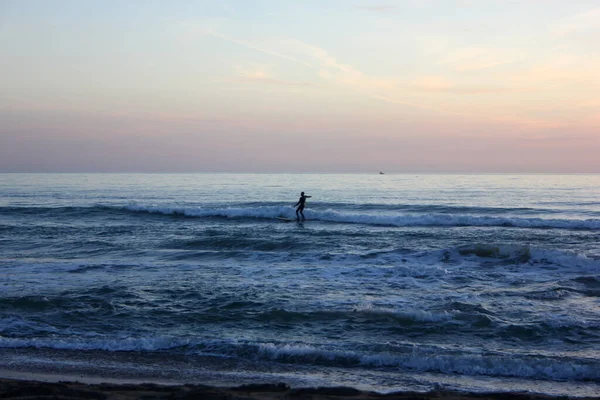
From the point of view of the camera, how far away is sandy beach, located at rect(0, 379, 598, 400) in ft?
18.6

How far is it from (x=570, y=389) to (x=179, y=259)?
1281cm

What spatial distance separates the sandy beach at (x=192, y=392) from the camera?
5.68 m

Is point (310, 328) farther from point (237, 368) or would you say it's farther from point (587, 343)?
point (587, 343)

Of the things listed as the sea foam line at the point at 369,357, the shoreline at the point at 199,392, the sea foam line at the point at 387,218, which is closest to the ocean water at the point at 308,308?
the sea foam line at the point at 369,357

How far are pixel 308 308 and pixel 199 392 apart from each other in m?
4.66

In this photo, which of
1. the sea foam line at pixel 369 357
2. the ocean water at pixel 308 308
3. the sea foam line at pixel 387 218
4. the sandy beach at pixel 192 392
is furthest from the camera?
the sea foam line at pixel 387 218

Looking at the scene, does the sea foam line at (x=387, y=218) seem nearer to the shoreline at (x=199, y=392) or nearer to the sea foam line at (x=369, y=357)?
the sea foam line at (x=369, y=357)

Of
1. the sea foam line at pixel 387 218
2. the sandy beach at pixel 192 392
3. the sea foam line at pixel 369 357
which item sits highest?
the sea foam line at pixel 387 218

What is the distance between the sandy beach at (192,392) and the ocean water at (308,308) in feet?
1.67

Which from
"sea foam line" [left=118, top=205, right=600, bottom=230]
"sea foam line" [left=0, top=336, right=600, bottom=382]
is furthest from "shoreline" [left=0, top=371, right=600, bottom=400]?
"sea foam line" [left=118, top=205, right=600, bottom=230]

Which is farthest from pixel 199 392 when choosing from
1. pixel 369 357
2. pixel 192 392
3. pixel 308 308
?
pixel 308 308

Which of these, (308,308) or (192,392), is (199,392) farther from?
(308,308)

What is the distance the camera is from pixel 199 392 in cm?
576

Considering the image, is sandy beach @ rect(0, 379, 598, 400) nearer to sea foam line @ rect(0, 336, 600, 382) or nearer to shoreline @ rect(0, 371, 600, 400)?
shoreline @ rect(0, 371, 600, 400)
